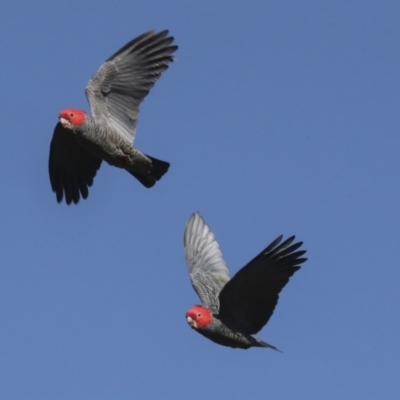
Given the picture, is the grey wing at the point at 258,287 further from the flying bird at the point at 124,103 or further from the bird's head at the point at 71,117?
the bird's head at the point at 71,117

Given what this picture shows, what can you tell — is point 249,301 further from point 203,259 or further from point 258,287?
point 203,259

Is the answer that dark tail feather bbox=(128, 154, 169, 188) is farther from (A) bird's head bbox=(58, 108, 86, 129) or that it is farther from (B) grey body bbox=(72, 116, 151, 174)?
(A) bird's head bbox=(58, 108, 86, 129)

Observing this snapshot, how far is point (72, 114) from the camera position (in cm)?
1998

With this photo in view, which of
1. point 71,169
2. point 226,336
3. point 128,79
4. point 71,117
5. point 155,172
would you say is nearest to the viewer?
point 226,336

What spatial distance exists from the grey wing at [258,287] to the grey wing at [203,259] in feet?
5.23

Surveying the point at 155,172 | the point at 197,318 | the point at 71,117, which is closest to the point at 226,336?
the point at 197,318

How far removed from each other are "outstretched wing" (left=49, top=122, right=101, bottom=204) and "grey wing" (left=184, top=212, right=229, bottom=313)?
2.22 meters

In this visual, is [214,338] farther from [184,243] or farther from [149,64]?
[149,64]

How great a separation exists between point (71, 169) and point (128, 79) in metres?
2.59

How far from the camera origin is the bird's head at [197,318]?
18.6m

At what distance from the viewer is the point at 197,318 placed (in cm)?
1864

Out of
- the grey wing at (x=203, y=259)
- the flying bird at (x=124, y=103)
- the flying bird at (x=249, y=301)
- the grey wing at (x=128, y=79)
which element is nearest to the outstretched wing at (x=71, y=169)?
the flying bird at (x=124, y=103)

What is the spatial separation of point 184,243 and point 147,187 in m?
1.76

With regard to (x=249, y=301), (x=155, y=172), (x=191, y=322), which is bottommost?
(x=191, y=322)
